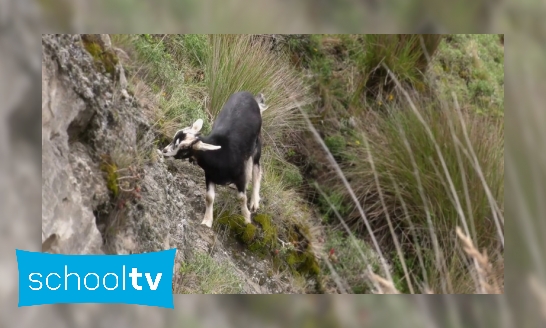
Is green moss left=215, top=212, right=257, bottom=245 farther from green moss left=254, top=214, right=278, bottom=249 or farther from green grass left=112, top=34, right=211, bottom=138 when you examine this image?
green grass left=112, top=34, right=211, bottom=138

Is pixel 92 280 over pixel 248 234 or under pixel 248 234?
under

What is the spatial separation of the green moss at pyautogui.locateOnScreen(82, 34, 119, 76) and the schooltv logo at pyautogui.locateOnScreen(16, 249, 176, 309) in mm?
851

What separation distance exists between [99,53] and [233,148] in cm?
79

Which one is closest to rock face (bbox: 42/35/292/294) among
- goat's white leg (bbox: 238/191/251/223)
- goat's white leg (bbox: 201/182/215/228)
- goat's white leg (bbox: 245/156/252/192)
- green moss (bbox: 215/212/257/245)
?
goat's white leg (bbox: 201/182/215/228)

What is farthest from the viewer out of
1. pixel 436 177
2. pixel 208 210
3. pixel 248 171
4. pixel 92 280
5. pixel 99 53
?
pixel 248 171

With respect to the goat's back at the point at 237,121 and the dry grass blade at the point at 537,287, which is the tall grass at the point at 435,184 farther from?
the goat's back at the point at 237,121

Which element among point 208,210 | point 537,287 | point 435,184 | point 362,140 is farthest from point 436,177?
point 208,210

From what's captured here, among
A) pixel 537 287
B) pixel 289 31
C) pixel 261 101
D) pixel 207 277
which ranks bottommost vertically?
pixel 537 287

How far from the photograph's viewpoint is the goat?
3.22m

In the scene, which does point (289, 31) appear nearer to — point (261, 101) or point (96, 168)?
point (261, 101)

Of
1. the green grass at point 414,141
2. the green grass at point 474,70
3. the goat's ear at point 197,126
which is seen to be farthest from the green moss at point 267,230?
the green grass at point 474,70

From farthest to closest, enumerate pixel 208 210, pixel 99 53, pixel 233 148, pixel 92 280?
1. pixel 233 148
2. pixel 208 210
3. pixel 99 53
4. pixel 92 280

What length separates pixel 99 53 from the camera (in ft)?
9.80

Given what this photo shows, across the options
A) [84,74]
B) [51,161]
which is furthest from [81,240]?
[84,74]
